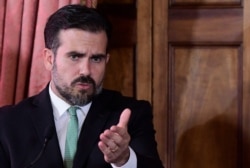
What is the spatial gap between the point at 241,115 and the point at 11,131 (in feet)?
3.01

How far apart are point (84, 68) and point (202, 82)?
0.68 meters

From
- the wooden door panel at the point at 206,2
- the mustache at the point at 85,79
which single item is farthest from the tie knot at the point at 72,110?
the wooden door panel at the point at 206,2

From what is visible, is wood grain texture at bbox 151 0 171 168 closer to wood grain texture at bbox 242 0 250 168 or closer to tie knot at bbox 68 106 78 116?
wood grain texture at bbox 242 0 250 168

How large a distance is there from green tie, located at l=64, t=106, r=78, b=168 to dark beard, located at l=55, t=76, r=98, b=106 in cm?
5

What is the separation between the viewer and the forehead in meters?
1.73

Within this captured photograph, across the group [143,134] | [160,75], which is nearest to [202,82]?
[160,75]

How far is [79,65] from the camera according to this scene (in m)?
1.72

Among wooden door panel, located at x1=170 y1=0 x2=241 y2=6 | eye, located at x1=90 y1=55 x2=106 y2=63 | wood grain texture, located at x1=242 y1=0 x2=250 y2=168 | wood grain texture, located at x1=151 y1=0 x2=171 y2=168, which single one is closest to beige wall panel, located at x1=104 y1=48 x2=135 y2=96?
wood grain texture, located at x1=151 y1=0 x2=171 y2=168

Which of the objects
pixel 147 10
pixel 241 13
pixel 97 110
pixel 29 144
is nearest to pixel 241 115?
pixel 241 13

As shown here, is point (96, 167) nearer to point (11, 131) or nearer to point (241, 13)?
point (11, 131)

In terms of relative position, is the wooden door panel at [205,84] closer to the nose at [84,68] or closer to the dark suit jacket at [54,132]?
the dark suit jacket at [54,132]

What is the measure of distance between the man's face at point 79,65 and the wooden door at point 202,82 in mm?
544

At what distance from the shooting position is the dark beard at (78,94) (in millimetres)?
1704

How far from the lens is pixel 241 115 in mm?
2213
